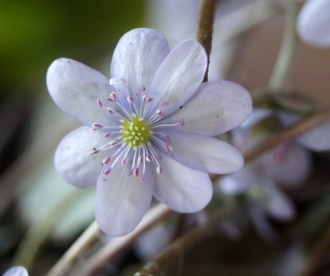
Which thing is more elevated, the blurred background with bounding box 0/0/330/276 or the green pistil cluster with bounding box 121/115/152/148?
the green pistil cluster with bounding box 121/115/152/148

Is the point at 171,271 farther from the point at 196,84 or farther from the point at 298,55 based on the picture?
the point at 298,55

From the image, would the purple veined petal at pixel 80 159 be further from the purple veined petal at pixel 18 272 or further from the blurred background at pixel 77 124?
the blurred background at pixel 77 124

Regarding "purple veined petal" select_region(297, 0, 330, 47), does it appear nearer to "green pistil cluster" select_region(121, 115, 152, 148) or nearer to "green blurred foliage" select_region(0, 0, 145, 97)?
"green pistil cluster" select_region(121, 115, 152, 148)

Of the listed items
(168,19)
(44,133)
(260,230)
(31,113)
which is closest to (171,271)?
(260,230)

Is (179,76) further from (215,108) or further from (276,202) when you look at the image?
(276,202)

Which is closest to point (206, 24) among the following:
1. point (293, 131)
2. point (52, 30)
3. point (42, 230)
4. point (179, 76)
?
point (179, 76)

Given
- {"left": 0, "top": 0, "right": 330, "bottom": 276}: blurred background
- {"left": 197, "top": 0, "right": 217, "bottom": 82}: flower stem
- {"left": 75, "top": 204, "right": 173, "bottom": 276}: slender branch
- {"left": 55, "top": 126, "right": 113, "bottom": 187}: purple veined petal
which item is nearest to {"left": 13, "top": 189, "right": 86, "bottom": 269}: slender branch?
{"left": 0, "top": 0, "right": 330, "bottom": 276}: blurred background

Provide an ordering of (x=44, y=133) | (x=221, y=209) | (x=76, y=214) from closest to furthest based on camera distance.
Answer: (x=221, y=209) → (x=76, y=214) → (x=44, y=133)
